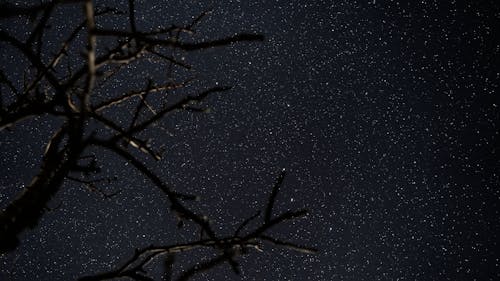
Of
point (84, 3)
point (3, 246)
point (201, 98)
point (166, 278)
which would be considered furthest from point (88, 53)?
point (3, 246)

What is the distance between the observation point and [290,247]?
1.17 meters

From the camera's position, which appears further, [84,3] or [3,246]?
[3,246]

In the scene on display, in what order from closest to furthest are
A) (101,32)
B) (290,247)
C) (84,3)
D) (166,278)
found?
(84,3), (101,32), (166,278), (290,247)

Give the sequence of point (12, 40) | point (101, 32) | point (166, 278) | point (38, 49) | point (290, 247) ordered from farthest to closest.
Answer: point (38, 49) → point (12, 40) → point (290, 247) → point (166, 278) → point (101, 32)

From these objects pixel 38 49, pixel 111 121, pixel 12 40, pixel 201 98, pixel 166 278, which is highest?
pixel 38 49

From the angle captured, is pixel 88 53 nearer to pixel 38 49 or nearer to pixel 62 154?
pixel 62 154

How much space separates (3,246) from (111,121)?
0.44 meters

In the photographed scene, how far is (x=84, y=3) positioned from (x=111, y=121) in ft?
2.15

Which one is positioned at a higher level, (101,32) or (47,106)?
(47,106)

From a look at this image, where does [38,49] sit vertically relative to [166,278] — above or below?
above

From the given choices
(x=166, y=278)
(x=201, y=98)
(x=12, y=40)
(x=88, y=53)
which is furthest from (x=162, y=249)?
(x=88, y=53)

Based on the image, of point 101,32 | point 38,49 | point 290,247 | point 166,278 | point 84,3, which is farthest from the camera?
point 38,49

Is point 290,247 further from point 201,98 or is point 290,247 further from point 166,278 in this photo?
point 201,98

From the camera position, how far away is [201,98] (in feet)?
4.44
